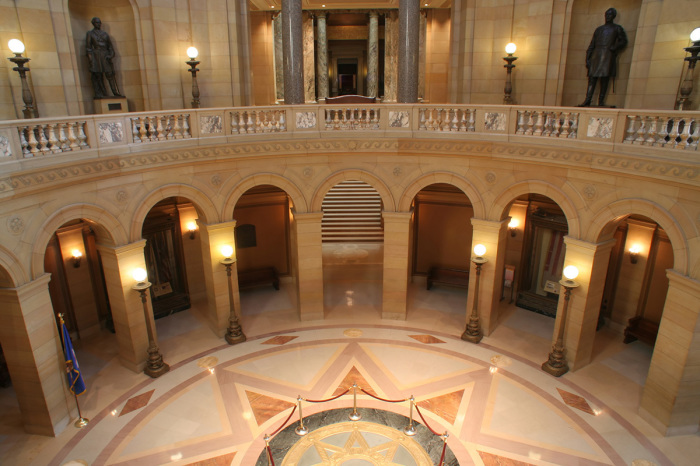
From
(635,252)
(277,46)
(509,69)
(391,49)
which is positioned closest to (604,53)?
(509,69)

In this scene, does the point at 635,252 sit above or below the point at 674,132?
below

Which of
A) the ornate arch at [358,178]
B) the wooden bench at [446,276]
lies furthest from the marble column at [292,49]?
the wooden bench at [446,276]

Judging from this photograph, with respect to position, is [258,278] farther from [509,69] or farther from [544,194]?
[509,69]

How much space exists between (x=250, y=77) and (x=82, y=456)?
1133 centimetres

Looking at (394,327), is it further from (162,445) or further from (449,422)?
(162,445)

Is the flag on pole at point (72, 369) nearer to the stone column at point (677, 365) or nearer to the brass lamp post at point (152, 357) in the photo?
the brass lamp post at point (152, 357)

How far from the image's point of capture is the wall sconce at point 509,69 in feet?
42.3

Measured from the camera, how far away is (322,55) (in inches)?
923

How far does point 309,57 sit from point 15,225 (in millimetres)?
17111

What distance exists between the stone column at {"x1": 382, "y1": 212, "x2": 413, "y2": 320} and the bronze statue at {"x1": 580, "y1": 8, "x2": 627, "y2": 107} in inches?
235

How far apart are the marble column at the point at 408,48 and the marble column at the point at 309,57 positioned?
9.98 metres

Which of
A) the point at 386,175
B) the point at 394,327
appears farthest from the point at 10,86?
the point at 394,327

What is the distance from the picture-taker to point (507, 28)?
13.6 metres

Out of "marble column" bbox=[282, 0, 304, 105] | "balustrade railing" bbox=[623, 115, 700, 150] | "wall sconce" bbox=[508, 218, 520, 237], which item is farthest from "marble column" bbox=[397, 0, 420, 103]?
"balustrade railing" bbox=[623, 115, 700, 150]
